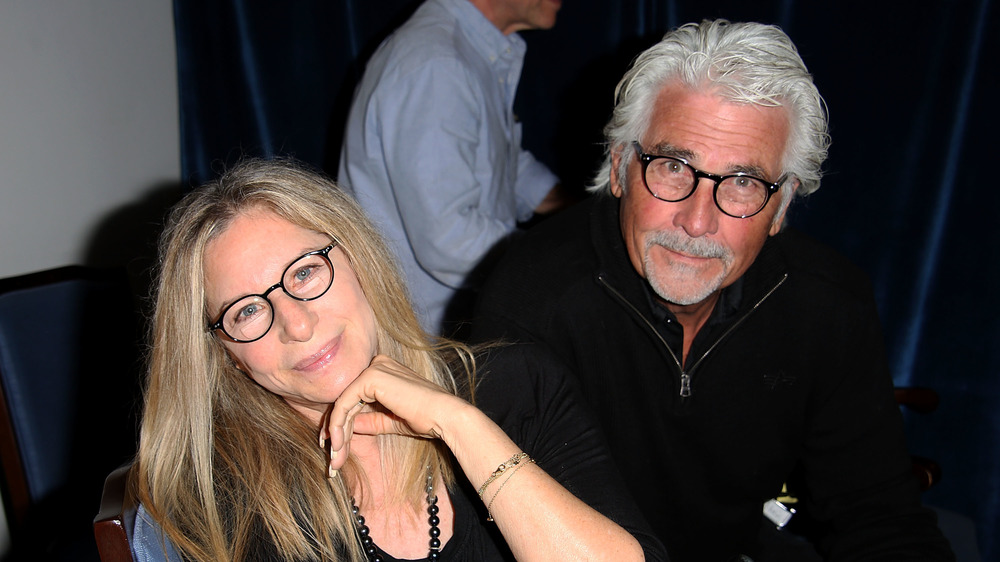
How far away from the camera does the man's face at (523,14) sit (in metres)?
2.07

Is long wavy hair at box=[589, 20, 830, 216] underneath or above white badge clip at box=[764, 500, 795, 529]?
above

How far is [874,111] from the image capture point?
2.20 meters

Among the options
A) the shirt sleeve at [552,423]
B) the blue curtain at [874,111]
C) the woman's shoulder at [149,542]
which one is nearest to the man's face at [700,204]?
the shirt sleeve at [552,423]

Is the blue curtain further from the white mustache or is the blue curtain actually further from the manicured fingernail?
the manicured fingernail

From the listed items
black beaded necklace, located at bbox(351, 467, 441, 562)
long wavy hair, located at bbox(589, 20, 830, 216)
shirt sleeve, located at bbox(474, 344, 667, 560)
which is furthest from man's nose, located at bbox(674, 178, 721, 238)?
black beaded necklace, located at bbox(351, 467, 441, 562)

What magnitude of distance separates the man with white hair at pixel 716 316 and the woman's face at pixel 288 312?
1.14ft

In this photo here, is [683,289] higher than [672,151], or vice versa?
[672,151]

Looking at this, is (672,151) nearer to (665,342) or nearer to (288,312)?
(665,342)

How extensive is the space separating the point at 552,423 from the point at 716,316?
0.43m

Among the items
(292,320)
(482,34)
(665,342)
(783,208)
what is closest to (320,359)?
(292,320)

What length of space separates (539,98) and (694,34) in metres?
1.32

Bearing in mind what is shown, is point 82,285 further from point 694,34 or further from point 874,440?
point 874,440

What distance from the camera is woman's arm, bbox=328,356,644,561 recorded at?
98cm

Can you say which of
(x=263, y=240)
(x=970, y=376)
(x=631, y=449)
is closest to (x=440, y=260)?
(x=631, y=449)
